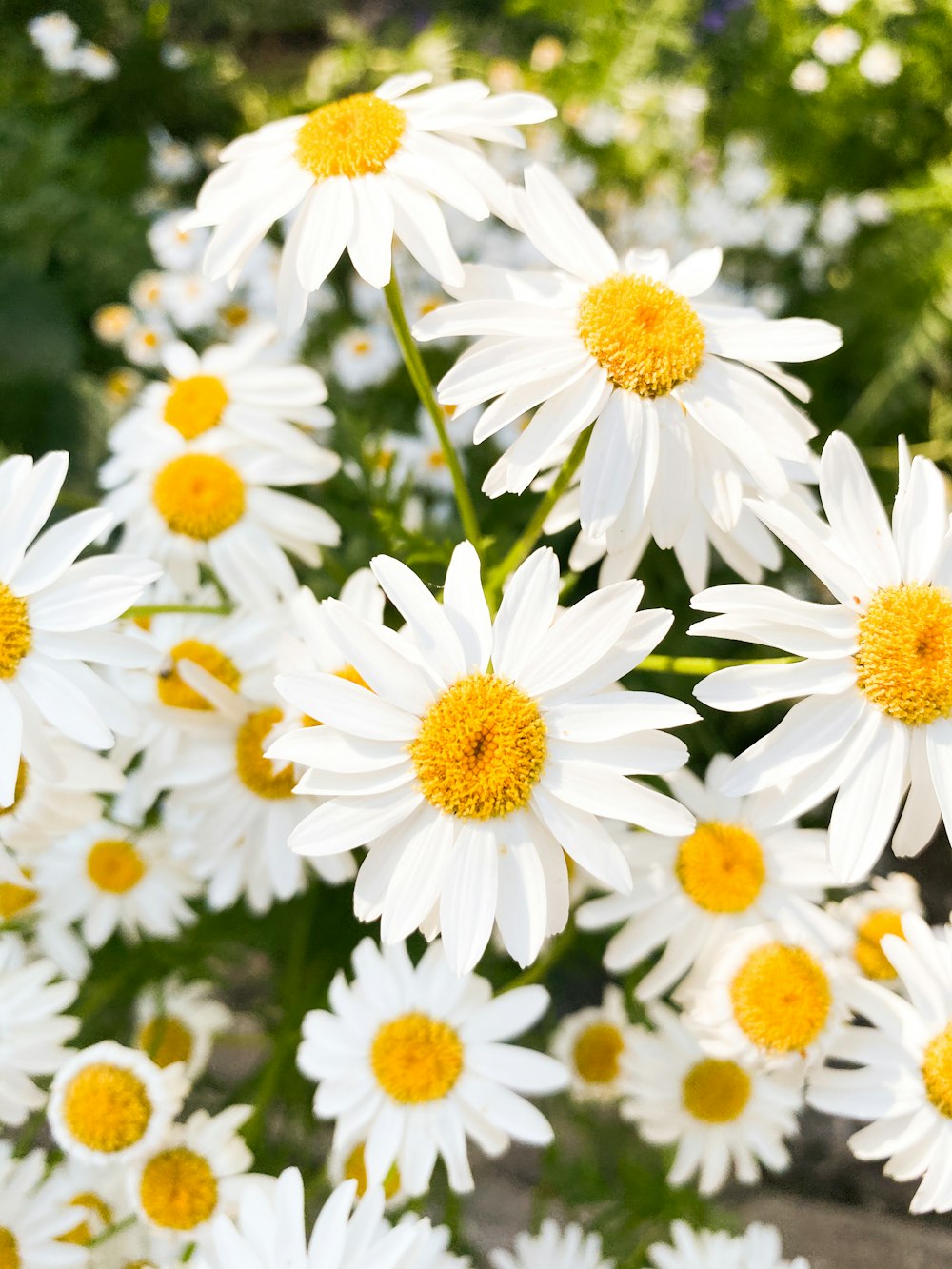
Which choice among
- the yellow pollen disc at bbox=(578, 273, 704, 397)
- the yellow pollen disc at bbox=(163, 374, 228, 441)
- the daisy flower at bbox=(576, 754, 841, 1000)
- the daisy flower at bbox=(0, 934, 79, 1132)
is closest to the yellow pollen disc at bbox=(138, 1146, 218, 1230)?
the daisy flower at bbox=(0, 934, 79, 1132)

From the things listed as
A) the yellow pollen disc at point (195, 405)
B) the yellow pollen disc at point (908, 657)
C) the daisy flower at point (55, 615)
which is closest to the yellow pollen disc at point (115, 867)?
the daisy flower at point (55, 615)

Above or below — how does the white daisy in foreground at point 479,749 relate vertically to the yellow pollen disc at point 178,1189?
above

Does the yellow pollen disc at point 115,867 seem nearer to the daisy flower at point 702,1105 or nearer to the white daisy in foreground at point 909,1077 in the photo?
the daisy flower at point 702,1105

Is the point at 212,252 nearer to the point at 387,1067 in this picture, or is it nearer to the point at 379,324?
the point at 387,1067

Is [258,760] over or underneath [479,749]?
underneath

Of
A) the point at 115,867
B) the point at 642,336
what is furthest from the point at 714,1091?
the point at 642,336

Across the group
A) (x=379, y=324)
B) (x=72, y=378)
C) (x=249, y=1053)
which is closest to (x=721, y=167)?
(x=379, y=324)

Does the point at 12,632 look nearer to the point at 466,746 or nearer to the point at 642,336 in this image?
the point at 466,746
